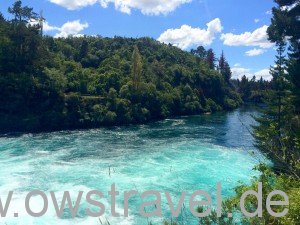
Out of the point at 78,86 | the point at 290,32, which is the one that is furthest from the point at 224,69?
the point at 290,32

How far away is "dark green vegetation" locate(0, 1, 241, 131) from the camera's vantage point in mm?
46875

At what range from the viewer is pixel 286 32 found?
26.5 m

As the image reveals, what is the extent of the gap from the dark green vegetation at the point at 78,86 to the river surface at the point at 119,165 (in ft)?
20.0

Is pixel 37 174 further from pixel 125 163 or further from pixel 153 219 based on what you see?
pixel 153 219

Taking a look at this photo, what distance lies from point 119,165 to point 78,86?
31.0 metres

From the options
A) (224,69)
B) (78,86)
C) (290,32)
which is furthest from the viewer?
(224,69)

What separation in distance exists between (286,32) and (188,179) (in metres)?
13.9

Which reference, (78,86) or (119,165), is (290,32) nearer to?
(119,165)

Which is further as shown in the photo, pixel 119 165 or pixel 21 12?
pixel 21 12

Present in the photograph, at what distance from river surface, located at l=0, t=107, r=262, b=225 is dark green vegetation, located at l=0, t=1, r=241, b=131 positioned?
6.09 meters

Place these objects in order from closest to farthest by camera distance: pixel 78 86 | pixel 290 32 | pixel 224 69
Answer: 1. pixel 290 32
2. pixel 78 86
3. pixel 224 69

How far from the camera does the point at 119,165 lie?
26.5 metres

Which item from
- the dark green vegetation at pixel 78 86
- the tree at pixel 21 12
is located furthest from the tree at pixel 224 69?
the tree at pixel 21 12

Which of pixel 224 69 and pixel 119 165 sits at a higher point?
pixel 224 69
